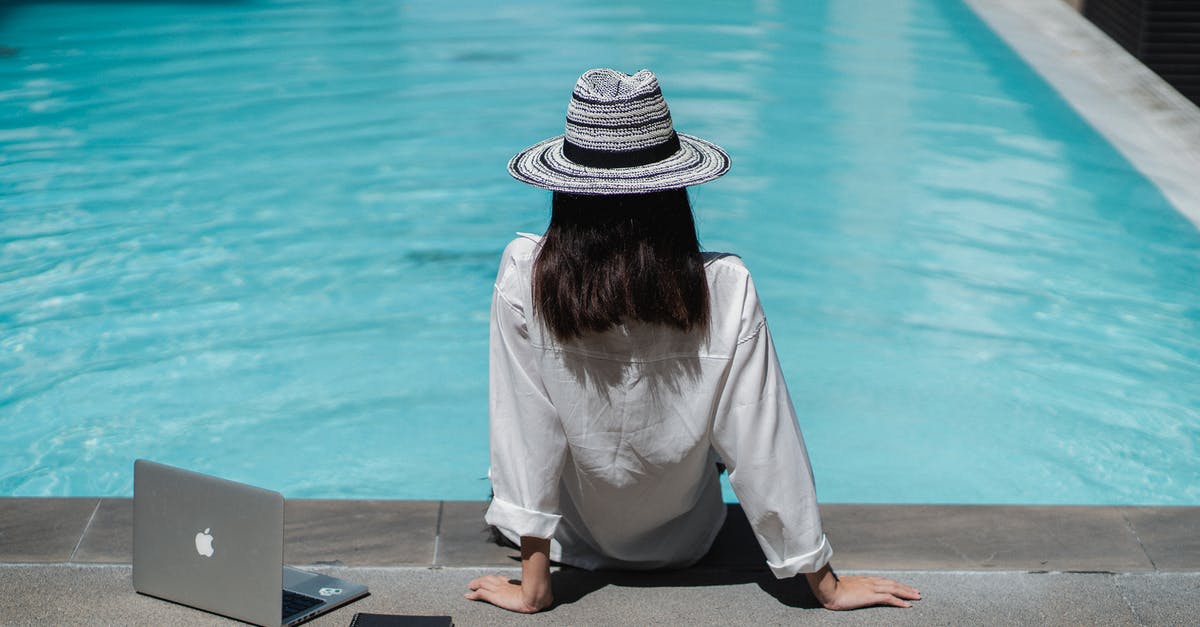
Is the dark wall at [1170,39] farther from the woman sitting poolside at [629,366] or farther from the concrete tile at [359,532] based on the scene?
the concrete tile at [359,532]

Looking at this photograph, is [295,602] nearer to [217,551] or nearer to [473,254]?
[217,551]

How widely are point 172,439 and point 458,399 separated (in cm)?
103

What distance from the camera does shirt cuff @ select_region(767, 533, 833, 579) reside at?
2.47 meters

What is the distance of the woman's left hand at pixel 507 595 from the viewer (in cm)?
257

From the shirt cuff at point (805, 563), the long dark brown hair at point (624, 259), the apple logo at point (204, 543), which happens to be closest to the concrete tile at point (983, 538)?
the shirt cuff at point (805, 563)

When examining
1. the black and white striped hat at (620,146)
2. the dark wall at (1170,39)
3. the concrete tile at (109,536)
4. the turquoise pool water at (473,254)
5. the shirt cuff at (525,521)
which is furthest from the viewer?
the dark wall at (1170,39)

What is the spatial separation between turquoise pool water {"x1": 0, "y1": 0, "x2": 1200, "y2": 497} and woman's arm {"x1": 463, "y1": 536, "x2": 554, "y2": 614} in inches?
61.3

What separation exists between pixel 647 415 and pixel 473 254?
340 centimetres

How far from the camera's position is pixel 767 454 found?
2.42 m

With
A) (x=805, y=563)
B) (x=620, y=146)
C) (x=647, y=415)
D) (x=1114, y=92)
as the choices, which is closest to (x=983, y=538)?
(x=805, y=563)

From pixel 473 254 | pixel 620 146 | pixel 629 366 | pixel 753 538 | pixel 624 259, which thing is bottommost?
pixel 473 254

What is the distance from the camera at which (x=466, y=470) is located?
167 inches

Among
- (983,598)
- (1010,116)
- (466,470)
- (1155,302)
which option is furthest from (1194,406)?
(1010,116)

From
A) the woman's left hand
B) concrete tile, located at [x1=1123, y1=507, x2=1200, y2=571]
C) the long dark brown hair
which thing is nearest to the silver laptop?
the woman's left hand
